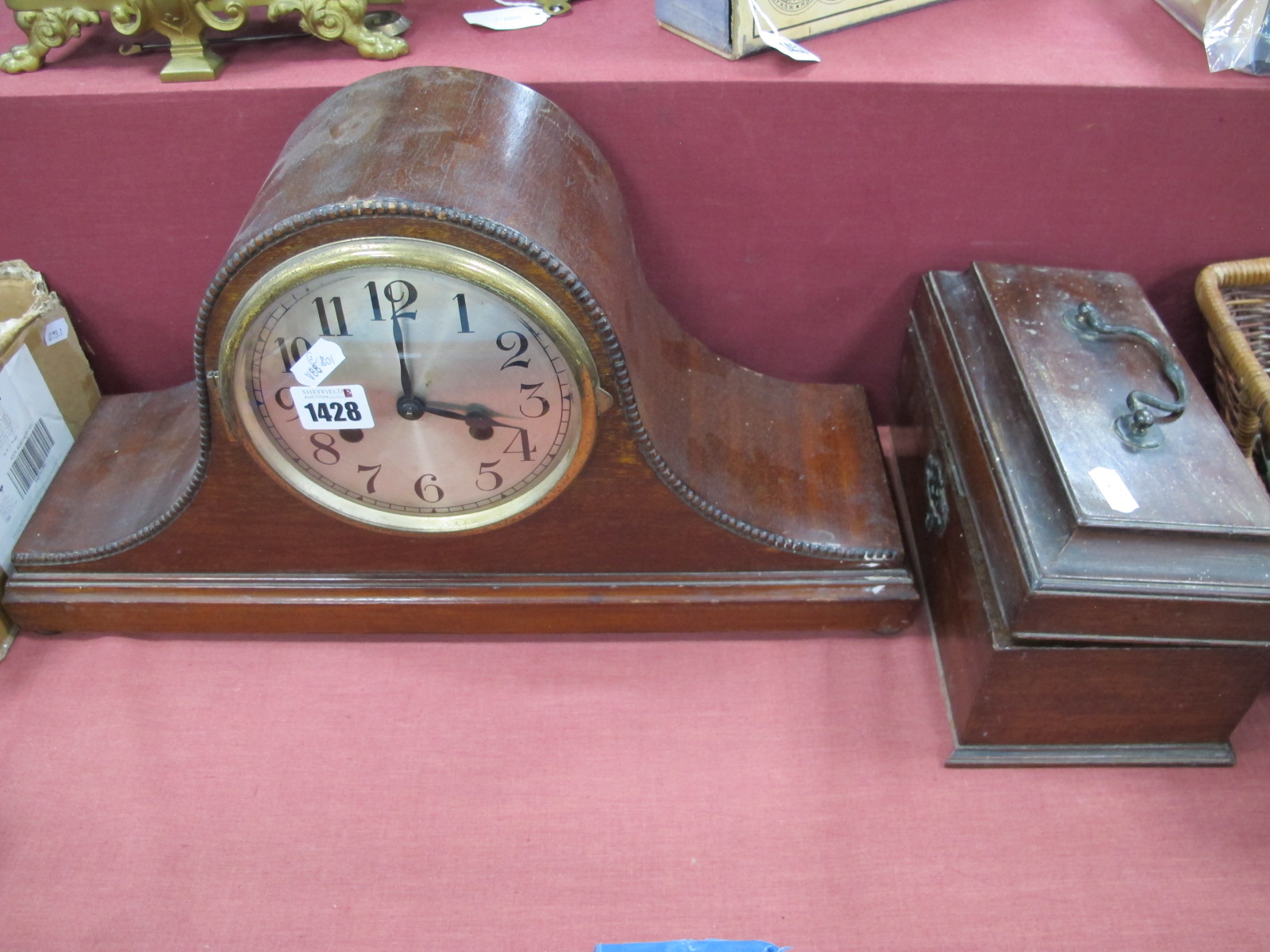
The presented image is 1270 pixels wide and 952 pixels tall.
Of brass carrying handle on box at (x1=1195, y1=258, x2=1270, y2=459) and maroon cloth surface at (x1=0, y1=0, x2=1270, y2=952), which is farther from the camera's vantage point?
brass carrying handle on box at (x1=1195, y1=258, x2=1270, y2=459)

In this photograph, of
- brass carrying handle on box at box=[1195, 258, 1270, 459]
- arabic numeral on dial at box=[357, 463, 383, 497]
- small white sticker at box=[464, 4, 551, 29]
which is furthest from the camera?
small white sticker at box=[464, 4, 551, 29]

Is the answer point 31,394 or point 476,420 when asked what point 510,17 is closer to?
point 476,420

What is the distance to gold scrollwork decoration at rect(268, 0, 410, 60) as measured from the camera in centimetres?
138

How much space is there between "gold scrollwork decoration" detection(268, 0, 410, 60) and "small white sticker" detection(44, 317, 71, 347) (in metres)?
0.58

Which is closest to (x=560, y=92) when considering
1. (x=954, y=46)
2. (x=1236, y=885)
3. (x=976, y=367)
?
(x=954, y=46)

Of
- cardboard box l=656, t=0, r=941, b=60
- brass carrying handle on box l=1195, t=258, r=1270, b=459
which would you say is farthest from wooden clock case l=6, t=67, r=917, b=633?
brass carrying handle on box l=1195, t=258, r=1270, b=459

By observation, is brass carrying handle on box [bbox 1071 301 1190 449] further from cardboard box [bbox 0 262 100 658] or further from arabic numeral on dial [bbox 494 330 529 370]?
cardboard box [bbox 0 262 100 658]

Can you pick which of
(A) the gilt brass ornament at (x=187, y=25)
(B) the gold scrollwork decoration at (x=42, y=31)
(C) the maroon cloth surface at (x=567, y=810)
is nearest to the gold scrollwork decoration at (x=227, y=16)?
(A) the gilt brass ornament at (x=187, y=25)

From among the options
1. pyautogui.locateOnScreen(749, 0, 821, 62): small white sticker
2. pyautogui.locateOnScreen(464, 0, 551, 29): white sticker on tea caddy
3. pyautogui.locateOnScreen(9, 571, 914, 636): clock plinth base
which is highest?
pyautogui.locateOnScreen(749, 0, 821, 62): small white sticker

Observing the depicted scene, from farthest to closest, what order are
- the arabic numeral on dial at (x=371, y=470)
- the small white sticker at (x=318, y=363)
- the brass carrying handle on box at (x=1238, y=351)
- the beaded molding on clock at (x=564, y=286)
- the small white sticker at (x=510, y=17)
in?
the small white sticker at (x=510, y=17) → the brass carrying handle on box at (x=1238, y=351) → the arabic numeral on dial at (x=371, y=470) → the small white sticker at (x=318, y=363) → the beaded molding on clock at (x=564, y=286)

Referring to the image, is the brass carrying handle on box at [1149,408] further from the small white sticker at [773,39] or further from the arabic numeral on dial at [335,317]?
the arabic numeral on dial at [335,317]

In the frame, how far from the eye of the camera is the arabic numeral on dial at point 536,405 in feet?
3.96

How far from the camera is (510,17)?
153 centimetres

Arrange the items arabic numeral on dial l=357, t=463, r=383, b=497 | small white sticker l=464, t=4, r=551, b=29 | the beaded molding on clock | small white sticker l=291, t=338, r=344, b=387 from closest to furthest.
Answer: the beaded molding on clock, small white sticker l=291, t=338, r=344, b=387, arabic numeral on dial l=357, t=463, r=383, b=497, small white sticker l=464, t=4, r=551, b=29
